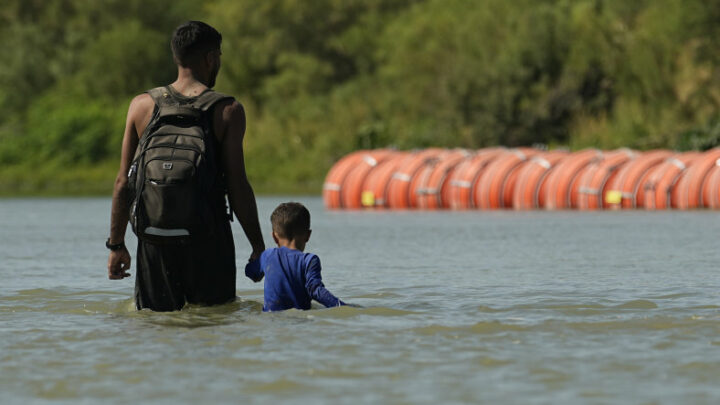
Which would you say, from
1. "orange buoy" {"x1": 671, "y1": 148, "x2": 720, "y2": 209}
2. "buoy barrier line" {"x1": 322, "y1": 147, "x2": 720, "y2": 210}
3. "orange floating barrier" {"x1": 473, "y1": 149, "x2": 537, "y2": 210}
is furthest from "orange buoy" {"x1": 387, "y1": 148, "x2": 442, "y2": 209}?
"orange buoy" {"x1": 671, "y1": 148, "x2": 720, "y2": 209}

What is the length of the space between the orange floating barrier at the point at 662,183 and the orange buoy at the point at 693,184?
13 cm

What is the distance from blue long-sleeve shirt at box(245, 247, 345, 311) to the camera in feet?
26.4

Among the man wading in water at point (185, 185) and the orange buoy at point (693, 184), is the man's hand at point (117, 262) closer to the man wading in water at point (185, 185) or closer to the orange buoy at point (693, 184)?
the man wading in water at point (185, 185)

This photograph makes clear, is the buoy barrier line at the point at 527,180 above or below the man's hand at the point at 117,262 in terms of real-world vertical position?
above

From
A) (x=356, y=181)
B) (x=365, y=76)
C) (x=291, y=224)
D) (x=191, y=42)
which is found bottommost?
(x=291, y=224)

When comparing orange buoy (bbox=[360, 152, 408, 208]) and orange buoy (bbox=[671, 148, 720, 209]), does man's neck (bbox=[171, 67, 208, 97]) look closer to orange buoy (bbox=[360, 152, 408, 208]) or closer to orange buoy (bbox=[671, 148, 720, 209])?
orange buoy (bbox=[671, 148, 720, 209])

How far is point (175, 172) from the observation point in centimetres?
727

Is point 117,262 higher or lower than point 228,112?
lower

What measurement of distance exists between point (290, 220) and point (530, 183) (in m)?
18.9

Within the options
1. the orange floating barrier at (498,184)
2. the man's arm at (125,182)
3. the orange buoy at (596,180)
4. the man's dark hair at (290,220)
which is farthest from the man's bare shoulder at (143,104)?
the orange floating barrier at (498,184)

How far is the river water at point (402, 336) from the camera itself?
19.3 feet

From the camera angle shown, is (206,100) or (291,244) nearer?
(206,100)

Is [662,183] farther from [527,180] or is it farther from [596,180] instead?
[527,180]

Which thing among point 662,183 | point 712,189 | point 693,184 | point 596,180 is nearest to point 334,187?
point 596,180
